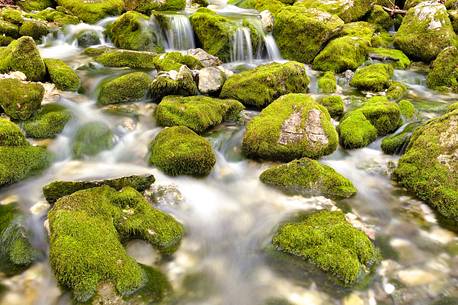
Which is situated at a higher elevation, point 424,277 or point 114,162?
point 424,277

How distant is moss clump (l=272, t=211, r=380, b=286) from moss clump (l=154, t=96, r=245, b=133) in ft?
11.8

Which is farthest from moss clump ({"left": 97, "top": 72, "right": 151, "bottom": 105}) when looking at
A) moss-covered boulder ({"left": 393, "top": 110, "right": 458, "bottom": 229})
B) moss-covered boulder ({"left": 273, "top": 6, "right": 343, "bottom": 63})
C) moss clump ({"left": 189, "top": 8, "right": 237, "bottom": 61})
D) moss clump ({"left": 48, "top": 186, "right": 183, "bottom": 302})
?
moss-covered boulder ({"left": 273, "top": 6, "right": 343, "bottom": 63})

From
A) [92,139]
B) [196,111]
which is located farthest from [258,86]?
[92,139]

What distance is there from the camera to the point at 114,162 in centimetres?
772

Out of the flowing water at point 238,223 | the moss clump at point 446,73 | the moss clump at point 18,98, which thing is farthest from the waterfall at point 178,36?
the moss clump at point 446,73

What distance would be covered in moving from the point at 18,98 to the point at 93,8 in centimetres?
988

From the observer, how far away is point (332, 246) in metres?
5.12

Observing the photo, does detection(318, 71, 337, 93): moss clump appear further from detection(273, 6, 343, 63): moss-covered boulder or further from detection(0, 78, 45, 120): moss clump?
detection(0, 78, 45, 120): moss clump

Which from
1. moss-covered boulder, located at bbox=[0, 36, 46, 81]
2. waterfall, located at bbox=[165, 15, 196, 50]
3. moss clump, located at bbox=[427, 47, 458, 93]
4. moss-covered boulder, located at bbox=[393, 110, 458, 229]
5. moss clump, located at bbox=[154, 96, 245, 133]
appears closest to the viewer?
moss-covered boulder, located at bbox=[393, 110, 458, 229]

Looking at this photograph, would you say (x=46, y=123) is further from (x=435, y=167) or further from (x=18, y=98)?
(x=435, y=167)

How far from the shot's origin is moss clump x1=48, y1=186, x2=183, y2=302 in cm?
440

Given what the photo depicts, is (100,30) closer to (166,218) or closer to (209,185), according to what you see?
(209,185)

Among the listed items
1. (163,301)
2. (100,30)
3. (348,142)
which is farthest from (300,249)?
(100,30)

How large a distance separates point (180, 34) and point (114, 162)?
8.42 metres
